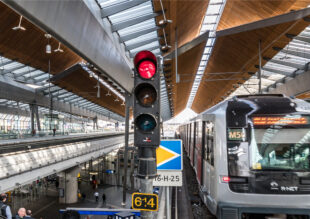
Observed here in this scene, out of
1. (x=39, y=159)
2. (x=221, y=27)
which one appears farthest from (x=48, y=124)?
(x=221, y=27)

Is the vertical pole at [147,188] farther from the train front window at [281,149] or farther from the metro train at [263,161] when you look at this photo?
the train front window at [281,149]

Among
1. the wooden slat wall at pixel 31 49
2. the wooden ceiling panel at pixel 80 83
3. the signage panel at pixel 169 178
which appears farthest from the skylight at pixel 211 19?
the signage panel at pixel 169 178

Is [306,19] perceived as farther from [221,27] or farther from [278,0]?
[221,27]

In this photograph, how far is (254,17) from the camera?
46.5ft

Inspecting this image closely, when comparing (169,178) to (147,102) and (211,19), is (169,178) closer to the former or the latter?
(147,102)

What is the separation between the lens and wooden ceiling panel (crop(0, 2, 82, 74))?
12434 millimetres

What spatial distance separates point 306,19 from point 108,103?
34.2m

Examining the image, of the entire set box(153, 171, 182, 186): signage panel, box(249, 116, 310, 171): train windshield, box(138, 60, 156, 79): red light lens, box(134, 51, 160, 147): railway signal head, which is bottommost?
box(153, 171, 182, 186): signage panel

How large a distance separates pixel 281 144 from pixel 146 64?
13.8ft

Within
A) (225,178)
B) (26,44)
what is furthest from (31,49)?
(225,178)

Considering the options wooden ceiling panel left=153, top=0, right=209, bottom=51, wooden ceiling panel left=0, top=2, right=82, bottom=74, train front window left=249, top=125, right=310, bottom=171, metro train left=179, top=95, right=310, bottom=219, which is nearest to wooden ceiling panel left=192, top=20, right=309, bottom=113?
wooden ceiling panel left=153, top=0, right=209, bottom=51

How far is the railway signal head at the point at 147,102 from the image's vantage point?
226 centimetres

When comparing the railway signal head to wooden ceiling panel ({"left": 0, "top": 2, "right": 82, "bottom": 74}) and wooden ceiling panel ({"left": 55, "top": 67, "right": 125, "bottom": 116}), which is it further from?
wooden ceiling panel ({"left": 55, "top": 67, "right": 125, "bottom": 116})

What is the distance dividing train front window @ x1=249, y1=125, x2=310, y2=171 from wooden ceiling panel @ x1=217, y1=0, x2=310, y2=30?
8.82 m
